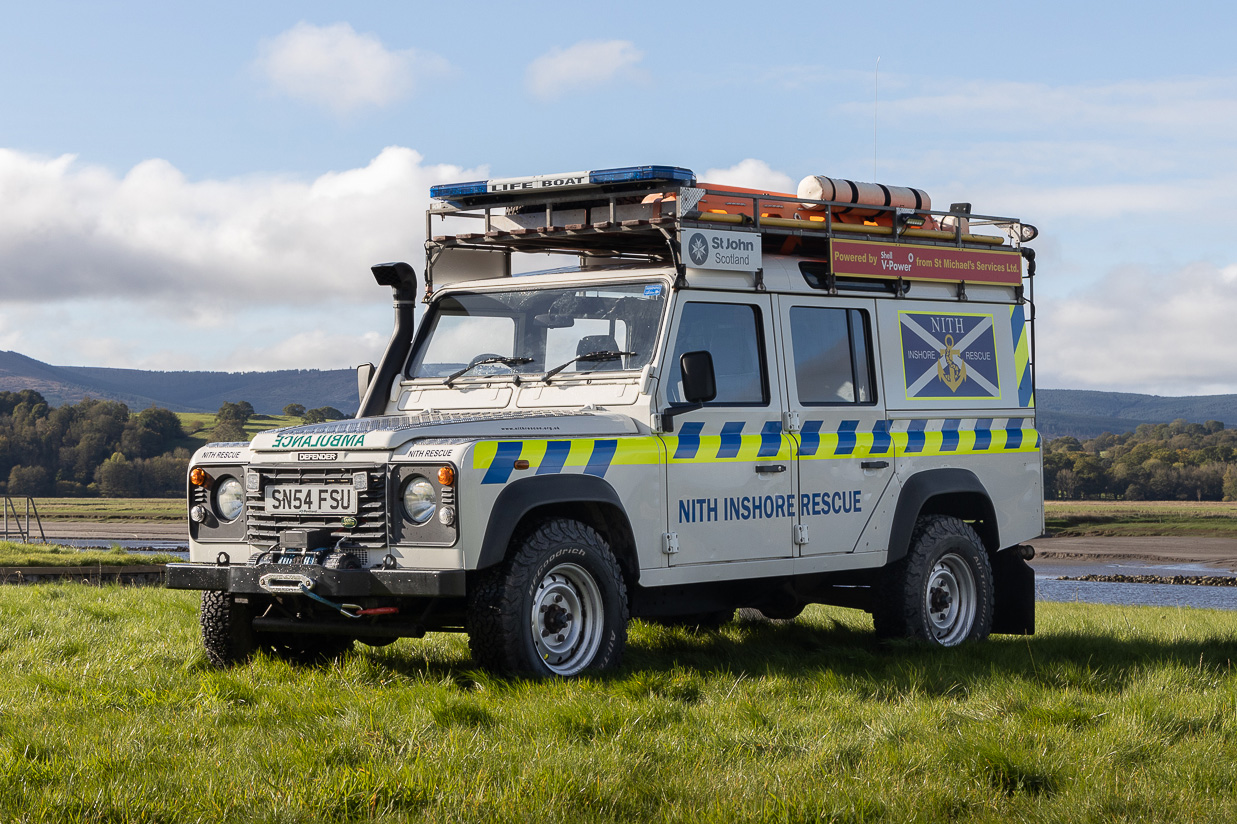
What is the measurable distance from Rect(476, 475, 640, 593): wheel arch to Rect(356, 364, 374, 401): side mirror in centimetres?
227

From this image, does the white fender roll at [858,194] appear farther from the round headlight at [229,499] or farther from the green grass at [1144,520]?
the green grass at [1144,520]

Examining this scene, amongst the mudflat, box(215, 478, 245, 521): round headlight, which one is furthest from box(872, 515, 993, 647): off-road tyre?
the mudflat

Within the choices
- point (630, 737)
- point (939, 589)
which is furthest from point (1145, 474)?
point (630, 737)

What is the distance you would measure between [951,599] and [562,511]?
3.43m

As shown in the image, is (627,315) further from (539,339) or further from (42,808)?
(42,808)

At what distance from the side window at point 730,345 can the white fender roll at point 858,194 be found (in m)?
1.11

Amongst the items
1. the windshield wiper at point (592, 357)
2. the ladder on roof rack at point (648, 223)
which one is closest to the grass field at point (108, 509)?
the ladder on roof rack at point (648, 223)

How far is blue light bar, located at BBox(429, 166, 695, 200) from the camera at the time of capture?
7.66 meters

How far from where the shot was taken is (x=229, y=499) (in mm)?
7348

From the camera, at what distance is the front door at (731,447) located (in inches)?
293

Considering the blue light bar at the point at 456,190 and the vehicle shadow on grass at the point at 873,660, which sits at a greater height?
the blue light bar at the point at 456,190

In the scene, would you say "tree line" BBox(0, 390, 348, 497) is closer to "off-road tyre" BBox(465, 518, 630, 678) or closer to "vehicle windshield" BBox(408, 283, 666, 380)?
"vehicle windshield" BBox(408, 283, 666, 380)

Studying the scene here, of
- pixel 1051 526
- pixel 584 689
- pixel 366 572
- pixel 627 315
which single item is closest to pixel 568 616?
pixel 584 689

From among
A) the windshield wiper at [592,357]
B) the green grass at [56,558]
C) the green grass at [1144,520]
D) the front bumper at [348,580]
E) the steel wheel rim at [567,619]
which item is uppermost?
the windshield wiper at [592,357]
